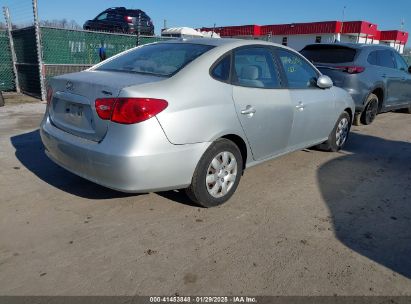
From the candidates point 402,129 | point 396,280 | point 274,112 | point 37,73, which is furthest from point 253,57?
point 37,73

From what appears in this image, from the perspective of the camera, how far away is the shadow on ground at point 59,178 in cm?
390

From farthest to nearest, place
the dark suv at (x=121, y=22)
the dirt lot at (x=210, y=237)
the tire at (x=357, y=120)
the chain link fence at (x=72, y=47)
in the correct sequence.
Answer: the dark suv at (x=121, y=22) < the chain link fence at (x=72, y=47) < the tire at (x=357, y=120) < the dirt lot at (x=210, y=237)

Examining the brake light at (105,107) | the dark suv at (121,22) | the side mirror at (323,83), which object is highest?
the dark suv at (121,22)

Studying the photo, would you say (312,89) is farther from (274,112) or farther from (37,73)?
(37,73)

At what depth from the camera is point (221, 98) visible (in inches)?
137

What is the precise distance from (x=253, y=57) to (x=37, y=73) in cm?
750

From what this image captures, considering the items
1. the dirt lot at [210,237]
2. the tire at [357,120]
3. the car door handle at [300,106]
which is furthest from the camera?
the tire at [357,120]

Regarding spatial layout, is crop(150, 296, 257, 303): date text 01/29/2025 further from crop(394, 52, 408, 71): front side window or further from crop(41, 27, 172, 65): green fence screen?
crop(41, 27, 172, 65): green fence screen

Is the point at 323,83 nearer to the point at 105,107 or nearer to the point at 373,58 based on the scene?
the point at 105,107

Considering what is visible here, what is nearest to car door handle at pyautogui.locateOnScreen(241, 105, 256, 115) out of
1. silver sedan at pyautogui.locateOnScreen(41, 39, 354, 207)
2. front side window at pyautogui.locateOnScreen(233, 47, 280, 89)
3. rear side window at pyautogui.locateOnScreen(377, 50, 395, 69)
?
silver sedan at pyautogui.locateOnScreen(41, 39, 354, 207)

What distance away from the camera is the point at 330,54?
753 centimetres

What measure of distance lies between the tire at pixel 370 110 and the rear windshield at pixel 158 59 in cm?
508

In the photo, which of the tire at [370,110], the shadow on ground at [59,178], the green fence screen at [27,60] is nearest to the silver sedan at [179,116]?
the shadow on ground at [59,178]

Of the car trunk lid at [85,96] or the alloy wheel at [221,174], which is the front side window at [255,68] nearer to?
the alloy wheel at [221,174]
